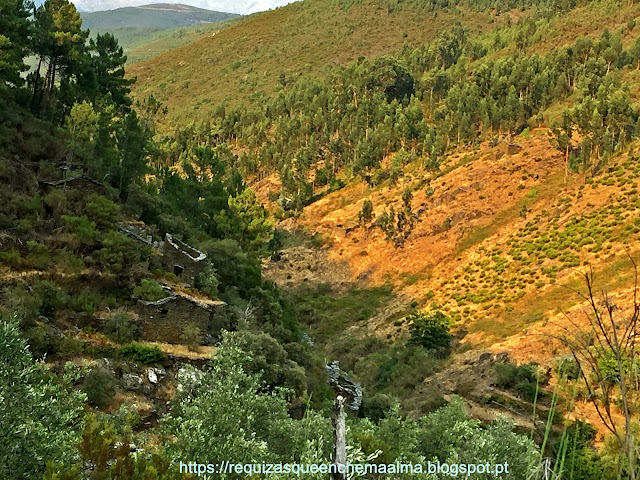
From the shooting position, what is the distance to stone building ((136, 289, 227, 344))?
75.3 ft

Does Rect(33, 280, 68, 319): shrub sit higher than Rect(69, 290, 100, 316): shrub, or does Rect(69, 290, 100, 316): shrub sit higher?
Answer: Rect(33, 280, 68, 319): shrub

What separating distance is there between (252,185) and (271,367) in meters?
69.7

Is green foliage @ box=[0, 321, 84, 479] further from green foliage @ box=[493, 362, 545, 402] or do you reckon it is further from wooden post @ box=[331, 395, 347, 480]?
green foliage @ box=[493, 362, 545, 402]

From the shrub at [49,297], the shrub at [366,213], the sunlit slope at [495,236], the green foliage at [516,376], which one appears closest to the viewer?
the shrub at [49,297]

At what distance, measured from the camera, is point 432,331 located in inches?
1593

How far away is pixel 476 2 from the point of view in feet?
509

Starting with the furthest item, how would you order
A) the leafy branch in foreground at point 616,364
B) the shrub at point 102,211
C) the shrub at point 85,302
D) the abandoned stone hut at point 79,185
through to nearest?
the abandoned stone hut at point 79,185 < the shrub at point 102,211 < the shrub at point 85,302 < the leafy branch in foreground at point 616,364

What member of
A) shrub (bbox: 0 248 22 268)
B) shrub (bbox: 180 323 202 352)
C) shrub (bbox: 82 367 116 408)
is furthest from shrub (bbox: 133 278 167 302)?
shrub (bbox: 82 367 116 408)

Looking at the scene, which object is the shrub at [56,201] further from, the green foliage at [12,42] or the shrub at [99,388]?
the shrub at [99,388]

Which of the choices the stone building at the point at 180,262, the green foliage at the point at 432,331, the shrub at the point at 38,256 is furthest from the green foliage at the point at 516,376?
the shrub at the point at 38,256

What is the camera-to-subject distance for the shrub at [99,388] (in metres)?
17.7

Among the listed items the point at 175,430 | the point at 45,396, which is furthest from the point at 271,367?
the point at 45,396

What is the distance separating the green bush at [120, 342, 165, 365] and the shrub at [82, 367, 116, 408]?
2.05m

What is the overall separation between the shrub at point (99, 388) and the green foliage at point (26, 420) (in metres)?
8.17
